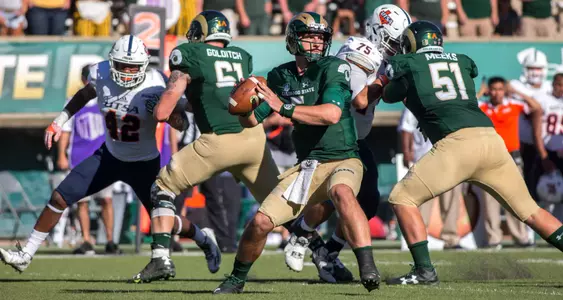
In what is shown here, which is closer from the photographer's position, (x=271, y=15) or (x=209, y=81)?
(x=209, y=81)

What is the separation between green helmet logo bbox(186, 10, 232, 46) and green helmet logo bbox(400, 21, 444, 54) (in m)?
1.49

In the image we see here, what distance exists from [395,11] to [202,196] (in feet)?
20.7

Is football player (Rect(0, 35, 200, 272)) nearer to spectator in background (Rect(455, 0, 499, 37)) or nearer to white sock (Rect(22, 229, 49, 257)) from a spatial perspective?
white sock (Rect(22, 229, 49, 257))

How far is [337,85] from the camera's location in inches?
291

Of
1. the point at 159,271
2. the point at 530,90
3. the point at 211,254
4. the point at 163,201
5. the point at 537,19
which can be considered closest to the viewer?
the point at 159,271

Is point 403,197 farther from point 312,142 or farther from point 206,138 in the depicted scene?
point 206,138

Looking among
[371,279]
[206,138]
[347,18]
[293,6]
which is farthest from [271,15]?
[371,279]

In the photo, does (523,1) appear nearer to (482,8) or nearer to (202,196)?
(482,8)

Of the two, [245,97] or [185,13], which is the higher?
[245,97]

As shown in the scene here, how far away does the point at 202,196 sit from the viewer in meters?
14.7

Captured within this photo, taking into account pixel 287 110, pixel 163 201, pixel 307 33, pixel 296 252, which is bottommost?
pixel 296 252

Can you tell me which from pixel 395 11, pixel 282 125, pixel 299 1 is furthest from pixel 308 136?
pixel 299 1

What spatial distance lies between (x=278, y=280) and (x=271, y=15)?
347 inches

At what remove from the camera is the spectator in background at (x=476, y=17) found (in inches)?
667
